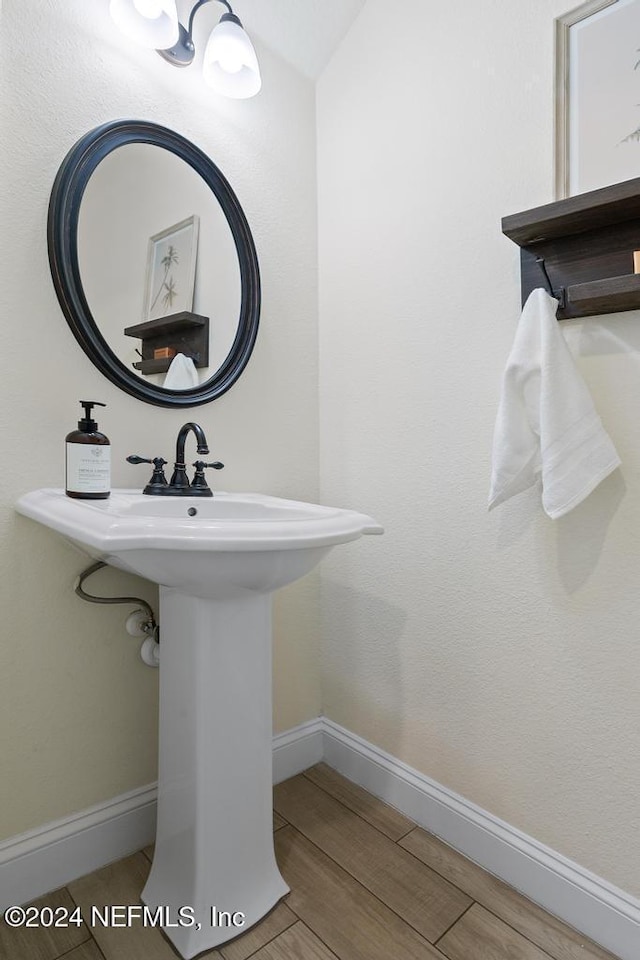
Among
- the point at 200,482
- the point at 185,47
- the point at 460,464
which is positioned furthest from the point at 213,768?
the point at 185,47

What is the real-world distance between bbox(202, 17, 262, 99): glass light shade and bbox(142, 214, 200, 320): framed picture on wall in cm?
32

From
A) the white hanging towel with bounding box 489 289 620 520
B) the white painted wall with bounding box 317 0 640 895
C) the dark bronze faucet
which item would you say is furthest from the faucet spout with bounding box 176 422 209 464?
the white hanging towel with bounding box 489 289 620 520

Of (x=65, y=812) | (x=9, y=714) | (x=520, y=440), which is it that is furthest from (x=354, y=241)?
(x=65, y=812)

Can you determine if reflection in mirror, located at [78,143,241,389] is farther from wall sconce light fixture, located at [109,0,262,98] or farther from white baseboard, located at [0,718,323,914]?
white baseboard, located at [0,718,323,914]

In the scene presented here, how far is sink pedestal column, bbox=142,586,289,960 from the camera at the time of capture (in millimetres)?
1033

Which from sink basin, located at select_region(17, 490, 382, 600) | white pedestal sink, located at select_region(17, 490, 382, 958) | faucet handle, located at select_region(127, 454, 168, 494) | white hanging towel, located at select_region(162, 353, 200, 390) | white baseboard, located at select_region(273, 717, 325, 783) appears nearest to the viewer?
sink basin, located at select_region(17, 490, 382, 600)

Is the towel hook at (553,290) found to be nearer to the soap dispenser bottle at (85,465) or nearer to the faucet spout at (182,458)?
the faucet spout at (182,458)

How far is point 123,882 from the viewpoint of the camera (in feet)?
3.92

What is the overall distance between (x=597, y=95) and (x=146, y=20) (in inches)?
37.0

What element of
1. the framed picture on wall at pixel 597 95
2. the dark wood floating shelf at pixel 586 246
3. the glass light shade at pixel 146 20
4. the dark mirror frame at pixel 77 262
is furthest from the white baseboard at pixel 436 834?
the glass light shade at pixel 146 20

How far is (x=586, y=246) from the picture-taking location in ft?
3.48

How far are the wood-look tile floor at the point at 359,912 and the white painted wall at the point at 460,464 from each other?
0.16 meters

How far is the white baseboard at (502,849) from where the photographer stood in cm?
104

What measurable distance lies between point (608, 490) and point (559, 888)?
82 centimetres
